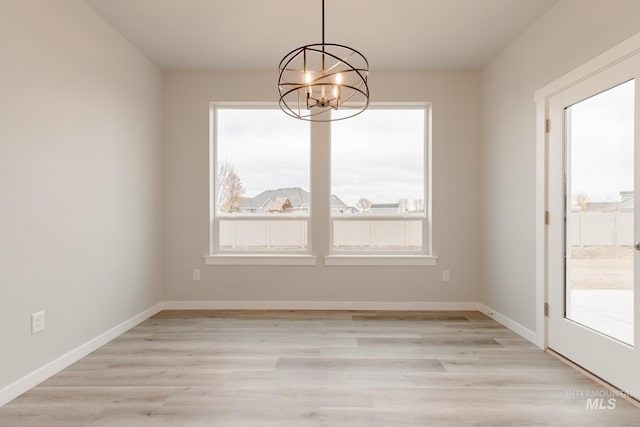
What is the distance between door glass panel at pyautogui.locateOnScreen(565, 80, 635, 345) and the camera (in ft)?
7.52

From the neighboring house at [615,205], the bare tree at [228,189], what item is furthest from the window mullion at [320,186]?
the neighboring house at [615,205]

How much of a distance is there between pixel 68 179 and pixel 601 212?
3668 mm

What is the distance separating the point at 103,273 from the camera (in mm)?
3143

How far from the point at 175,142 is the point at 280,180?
48.6 inches

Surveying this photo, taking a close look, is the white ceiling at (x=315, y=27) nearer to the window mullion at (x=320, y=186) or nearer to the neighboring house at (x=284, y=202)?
the window mullion at (x=320, y=186)

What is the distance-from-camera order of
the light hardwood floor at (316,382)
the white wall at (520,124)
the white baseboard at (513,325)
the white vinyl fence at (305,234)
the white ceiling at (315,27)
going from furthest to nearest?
1. the white vinyl fence at (305,234)
2. the white baseboard at (513,325)
3. the white ceiling at (315,27)
4. the white wall at (520,124)
5. the light hardwood floor at (316,382)

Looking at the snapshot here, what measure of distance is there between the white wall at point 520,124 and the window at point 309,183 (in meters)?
0.69

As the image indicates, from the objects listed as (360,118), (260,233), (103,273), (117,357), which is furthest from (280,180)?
(117,357)

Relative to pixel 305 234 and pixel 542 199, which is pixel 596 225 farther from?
pixel 305 234

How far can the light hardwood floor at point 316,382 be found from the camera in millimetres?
2014

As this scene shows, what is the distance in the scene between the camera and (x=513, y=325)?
349 centimetres

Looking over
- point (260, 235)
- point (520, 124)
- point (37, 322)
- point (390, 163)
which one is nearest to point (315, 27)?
point (390, 163)

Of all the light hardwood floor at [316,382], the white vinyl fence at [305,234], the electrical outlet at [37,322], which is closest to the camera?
the light hardwood floor at [316,382]

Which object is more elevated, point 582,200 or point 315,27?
point 315,27
